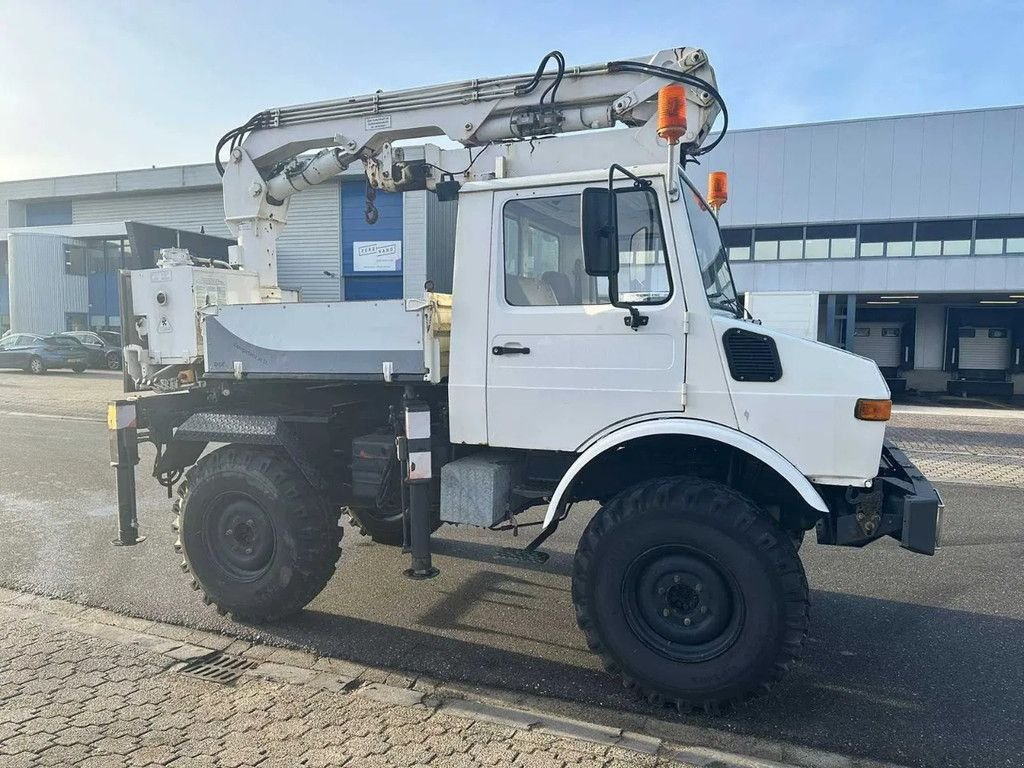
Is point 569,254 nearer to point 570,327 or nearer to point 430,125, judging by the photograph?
point 570,327

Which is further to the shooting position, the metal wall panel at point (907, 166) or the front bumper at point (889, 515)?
the metal wall panel at point (907, 166)

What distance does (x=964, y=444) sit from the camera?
38.6 ft

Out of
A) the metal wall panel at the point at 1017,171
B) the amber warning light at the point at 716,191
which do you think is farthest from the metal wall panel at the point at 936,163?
the amber warning light at the point at 716,191

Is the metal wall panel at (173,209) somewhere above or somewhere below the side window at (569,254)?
above

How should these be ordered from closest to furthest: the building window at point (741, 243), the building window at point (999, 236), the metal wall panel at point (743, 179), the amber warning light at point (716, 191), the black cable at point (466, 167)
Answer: the black cable at point (466, 167) → the amber warning light at point (716, 191) → the building window at point (999, 236) → the metal wall panel at point (743, 179) → the building window at point (741, 243)

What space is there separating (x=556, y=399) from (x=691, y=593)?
1223 millimetres

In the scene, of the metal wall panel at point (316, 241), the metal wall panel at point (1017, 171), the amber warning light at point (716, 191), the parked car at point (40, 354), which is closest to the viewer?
the amber warning light at point (716, 191)

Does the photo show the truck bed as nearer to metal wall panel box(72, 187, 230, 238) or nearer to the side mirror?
the side mirror

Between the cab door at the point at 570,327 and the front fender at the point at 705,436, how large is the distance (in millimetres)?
112

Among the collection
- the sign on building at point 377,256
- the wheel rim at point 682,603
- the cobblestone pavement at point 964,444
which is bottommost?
the cobblestone pavement at point 964,444

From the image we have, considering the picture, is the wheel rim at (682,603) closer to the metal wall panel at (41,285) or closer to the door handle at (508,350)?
the door handle at (508,350)

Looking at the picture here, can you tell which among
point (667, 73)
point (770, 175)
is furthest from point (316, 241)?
point (667, 73)

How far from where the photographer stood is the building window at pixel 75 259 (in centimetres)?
3272

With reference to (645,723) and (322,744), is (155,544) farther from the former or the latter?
(645,723)
